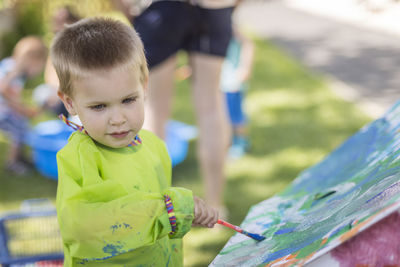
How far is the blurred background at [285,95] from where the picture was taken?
3.54 m

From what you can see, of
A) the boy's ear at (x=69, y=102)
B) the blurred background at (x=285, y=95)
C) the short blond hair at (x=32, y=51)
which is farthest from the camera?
the short blond hair at (x=32, y=51)

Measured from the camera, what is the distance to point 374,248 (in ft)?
3.55

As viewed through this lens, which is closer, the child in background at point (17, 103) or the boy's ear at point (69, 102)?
the boy's ear at point (69, 102)

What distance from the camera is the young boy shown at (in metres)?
1.24

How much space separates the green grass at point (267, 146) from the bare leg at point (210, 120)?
0.96ft

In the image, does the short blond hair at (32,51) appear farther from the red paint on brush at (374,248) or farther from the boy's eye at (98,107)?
the red paint on brush at (374,248)

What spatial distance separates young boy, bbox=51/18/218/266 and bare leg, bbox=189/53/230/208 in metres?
1.27

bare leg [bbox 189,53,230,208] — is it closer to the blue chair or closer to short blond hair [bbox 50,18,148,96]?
the blue chair

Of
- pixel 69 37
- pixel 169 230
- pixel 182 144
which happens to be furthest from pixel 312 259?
pixel 182 144

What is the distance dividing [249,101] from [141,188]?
14.4 feet

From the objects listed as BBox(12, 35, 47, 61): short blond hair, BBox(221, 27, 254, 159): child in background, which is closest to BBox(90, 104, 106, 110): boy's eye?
BBox(221, 27, 254, 159): child in background

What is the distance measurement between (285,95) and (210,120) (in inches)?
128

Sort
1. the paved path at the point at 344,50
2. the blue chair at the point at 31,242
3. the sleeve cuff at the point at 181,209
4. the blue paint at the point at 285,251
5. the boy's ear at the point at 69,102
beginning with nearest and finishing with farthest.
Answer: the blue paint at the point at 285,251 → the sleeve cuff at the point at 181,209 → the boy's ear at the point at 69,102 → the blue chair at the point at 31,242 → the paved path at the point at 344,50

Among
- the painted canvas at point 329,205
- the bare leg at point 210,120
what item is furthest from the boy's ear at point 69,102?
the bare leg at point 210,120
